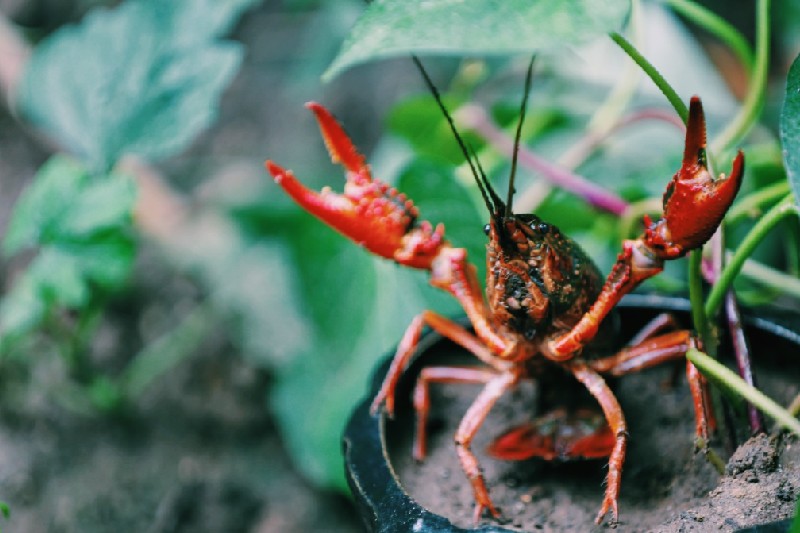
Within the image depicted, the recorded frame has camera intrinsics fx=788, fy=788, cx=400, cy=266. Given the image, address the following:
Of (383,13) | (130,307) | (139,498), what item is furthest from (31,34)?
(383,13)

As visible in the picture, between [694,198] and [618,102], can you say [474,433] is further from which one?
[618,102]

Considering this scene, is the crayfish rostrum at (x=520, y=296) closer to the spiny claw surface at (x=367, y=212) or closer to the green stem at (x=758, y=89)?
the spiny claw surface at (x=367, y=212)

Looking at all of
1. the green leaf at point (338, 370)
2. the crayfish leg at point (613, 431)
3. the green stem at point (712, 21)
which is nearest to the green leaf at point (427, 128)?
the green leaf at point (338, 370)

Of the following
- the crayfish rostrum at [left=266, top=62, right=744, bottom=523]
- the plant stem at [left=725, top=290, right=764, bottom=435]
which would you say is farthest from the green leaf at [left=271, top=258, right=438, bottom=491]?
the plant stem at [left=725, top=290, right=764, bottom=435]

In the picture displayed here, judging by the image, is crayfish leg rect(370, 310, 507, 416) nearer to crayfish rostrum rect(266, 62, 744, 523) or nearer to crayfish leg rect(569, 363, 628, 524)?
crayfish rostrum rect(266, 62, 744, 523)

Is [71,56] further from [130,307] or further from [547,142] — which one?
[547,142]
